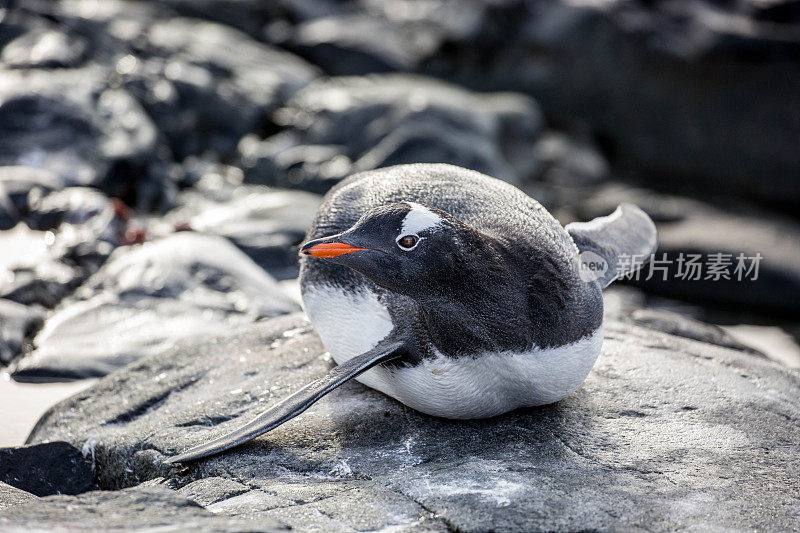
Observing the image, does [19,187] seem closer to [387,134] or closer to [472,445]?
[387,134]

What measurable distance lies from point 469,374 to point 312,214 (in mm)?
5204

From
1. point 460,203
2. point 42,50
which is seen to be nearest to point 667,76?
point 42,50

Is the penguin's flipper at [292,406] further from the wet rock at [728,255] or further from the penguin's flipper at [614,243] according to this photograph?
the wet rock at [728,255]

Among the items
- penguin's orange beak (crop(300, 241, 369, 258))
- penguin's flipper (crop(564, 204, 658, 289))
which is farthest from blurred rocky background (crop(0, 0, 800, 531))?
penguin's orange beak (crop(300, 241, 369, 258))

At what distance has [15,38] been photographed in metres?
10.4

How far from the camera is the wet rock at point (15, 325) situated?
18.5ft

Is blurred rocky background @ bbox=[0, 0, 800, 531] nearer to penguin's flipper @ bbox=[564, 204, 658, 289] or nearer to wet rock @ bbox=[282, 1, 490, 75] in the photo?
wet rock @ bbox=[282, 1, 490, 75]

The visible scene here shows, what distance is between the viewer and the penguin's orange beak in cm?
323

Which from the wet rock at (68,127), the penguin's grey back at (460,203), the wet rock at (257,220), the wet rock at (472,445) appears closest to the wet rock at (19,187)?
the wet rock at (68,127)

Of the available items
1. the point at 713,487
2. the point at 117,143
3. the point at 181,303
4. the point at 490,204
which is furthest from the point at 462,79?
the point at 713,487

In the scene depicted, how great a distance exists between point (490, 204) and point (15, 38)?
8.72m

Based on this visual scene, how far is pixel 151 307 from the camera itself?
5945 mm

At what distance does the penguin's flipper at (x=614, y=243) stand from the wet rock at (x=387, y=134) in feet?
16.8

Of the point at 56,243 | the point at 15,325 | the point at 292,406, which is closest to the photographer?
the point at 292,406
